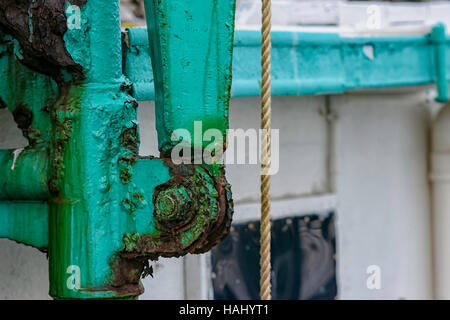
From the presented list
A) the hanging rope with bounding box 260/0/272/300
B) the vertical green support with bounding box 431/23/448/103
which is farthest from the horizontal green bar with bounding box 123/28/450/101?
the hanging rope with bounding box 260/0/272/300

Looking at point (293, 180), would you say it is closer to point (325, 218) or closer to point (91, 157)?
point (325, 218)

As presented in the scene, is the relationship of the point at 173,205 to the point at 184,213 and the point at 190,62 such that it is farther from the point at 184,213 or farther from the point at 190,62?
the point at 190,62

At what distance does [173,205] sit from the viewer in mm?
1246

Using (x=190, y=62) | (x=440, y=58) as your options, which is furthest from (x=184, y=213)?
(x=440, y=58)

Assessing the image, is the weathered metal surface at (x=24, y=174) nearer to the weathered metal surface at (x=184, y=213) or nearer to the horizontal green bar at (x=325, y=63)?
the weathered metal surface at (x=184, y=213)

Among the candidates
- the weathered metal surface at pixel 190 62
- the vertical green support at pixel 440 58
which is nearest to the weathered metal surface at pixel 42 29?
the weathered metal surface at pixel 190 62

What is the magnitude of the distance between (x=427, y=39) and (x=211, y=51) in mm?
1308

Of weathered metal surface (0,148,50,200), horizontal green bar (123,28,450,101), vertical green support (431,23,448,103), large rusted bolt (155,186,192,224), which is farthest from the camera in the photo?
vertical green support (431,23,448,103)

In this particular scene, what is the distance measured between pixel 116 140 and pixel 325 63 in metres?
1.00

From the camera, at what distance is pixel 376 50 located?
7.50 feet

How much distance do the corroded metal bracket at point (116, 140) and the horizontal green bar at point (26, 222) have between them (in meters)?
0.04

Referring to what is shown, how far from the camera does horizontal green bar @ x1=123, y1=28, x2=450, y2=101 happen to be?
6.16ft

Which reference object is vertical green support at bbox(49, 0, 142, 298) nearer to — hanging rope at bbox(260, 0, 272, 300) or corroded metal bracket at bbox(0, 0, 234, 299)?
corroded metal bracket at bbox(0, 0, 234, 299)

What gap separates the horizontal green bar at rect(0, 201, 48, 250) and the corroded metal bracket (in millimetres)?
45
